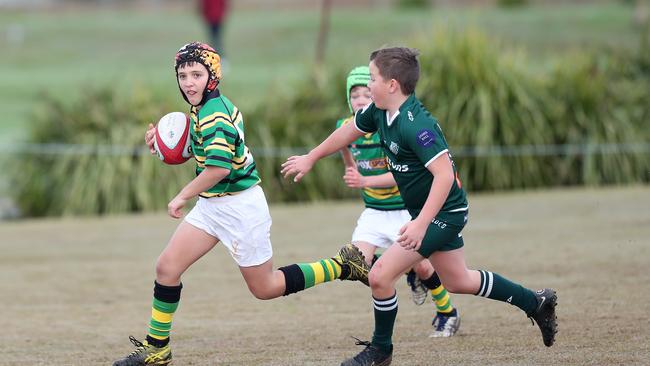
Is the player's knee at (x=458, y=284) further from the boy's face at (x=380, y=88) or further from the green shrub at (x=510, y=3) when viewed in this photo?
the green shrub at (x=510, y=3)

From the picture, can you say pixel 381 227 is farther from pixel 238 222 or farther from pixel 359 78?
pixel 238 222

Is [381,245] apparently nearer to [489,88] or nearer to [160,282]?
[160,282]

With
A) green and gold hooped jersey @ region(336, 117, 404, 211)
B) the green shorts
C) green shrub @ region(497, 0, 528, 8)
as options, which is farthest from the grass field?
green shrub @ region(497, 0, 528, 8)

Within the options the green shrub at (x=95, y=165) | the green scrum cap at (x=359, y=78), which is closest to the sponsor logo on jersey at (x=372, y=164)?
the green scrum cap at (x=359, y=78)

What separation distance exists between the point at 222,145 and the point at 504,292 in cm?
176

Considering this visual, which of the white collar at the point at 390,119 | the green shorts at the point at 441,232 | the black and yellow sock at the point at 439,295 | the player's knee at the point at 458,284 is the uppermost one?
the white collar at the point at 390,119

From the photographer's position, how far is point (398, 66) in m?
5.79

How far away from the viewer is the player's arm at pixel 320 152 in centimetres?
614

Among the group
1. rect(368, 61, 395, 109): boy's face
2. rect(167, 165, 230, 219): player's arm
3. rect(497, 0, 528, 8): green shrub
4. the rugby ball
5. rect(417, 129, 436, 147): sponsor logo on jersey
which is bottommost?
rect(497, 0, 528, 8): green shrub

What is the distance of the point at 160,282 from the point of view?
238 inches

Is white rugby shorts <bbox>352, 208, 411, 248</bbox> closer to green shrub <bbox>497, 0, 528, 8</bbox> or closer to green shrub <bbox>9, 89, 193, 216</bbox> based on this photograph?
green shrub <bbox>9, 89, 193, 216</bbox>

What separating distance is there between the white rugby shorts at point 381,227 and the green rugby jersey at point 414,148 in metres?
1.21

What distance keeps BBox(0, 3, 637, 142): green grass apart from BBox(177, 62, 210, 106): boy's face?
1737 centimetres

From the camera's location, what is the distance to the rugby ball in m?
6.13
